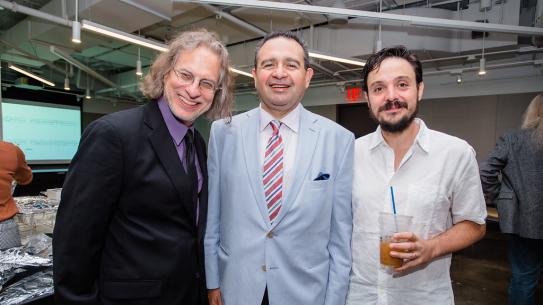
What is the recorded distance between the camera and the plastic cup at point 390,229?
1167 millimetres

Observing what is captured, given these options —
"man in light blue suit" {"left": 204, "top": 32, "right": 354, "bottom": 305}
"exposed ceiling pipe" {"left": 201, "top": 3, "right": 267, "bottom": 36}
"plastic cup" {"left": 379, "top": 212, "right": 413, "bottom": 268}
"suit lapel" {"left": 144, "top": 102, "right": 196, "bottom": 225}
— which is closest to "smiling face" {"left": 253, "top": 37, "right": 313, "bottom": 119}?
"man in light blue suit" {"left": 204, "top": 32, "right": 354, "bottom": 305}

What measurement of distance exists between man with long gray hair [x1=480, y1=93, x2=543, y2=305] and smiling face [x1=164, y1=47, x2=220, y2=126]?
242cm

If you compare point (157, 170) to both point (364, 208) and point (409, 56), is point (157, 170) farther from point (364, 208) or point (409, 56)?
point (409, 56)

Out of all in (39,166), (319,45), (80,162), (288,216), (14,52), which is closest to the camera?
(80,162)

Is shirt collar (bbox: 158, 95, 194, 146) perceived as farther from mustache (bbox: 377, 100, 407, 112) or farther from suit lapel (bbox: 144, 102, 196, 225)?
mustache (bbox: 377, 100, 407, 112)

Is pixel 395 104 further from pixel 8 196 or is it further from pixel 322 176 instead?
pixel 8 196

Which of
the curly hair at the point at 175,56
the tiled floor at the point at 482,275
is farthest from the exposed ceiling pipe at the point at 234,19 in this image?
the tiled floor at the point at 482,275

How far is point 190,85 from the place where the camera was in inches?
53.3

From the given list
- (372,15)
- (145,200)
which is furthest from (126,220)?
(372,15)

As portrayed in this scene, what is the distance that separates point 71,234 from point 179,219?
36 cm

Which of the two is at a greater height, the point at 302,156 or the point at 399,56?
the point at 399,56

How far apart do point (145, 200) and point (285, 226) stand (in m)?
0.57

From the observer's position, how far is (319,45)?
6770 millimetres

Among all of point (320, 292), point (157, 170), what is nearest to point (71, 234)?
point (157, 170)
